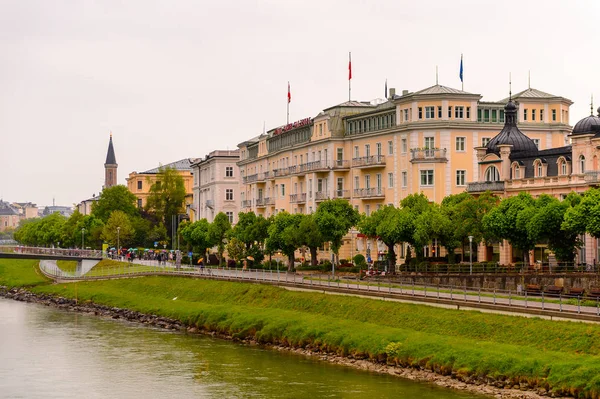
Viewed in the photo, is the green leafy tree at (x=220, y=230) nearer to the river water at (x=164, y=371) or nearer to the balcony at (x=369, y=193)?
the balcony at (x=369, y=193)

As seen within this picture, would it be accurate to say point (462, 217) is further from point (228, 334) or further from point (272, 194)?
point (272, 194)

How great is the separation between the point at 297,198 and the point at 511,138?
3784 cm

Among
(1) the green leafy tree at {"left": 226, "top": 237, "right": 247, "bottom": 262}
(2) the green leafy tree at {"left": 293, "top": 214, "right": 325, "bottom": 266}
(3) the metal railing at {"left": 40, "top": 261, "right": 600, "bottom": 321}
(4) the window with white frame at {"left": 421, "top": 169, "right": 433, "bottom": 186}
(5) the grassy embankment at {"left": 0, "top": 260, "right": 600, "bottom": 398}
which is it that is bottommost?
(5) the grassy embankment at {"left": 0, "top": 260, "right": 600, "bottom": 398}

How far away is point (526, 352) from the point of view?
51188mm

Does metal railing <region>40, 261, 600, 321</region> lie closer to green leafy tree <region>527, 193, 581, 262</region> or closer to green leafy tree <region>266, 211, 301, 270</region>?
green leafy tree <region>266, 211, 301, 270</region>

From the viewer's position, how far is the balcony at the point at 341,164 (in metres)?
115

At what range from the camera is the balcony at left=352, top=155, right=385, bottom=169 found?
10844 centimetres

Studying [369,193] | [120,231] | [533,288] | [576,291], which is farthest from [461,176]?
[120,231]

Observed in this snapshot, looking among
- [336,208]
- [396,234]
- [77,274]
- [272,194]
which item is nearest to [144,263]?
[77,274]

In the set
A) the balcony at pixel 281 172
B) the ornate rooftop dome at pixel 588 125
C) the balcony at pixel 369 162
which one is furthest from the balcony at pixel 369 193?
the ornate rooftop dome at pixel 588 125

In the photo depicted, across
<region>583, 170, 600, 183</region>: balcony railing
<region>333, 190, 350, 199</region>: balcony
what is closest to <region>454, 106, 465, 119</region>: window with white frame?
<region>333, 190, 350, 199</region>: balcony

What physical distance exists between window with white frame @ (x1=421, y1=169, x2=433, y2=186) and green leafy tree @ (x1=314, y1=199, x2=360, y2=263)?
7.59 meters

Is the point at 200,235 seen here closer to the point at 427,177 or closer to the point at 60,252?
the point at 60,252

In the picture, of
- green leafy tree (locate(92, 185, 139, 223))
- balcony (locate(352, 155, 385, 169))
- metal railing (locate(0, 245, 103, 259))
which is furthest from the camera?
green leafy tree (locate(92, 185, 139, 223))
